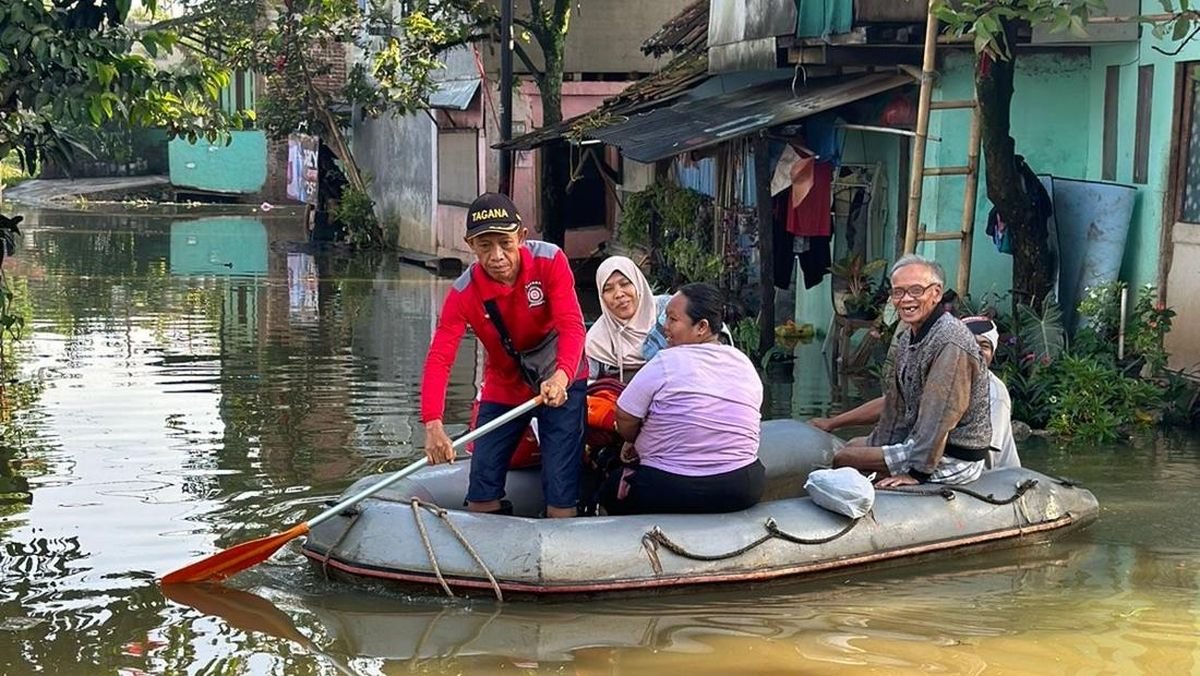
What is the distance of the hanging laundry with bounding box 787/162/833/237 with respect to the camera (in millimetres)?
14016

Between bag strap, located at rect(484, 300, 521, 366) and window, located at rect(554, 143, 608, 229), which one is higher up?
window, located at rect(554, 143, 608, 229)

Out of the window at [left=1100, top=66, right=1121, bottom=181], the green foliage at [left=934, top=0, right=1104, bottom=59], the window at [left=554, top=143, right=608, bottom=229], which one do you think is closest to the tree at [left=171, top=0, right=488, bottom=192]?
the window at [left=554, top=143, right=608, bottom=229]

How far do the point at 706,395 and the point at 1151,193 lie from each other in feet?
18.2

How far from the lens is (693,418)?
7.18 meters

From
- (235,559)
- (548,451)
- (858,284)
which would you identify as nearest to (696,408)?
(548,451)

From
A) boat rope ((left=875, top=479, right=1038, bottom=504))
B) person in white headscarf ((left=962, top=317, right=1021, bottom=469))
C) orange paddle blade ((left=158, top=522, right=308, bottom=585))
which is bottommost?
orange paddle blade ((left=158, top=522, right=308, bottom=585))

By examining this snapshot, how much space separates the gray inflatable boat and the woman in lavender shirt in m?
0.12

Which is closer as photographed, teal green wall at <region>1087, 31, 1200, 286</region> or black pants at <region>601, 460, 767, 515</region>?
black pants at <region>601, 460, 767, 515</region>

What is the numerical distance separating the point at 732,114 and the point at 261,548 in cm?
788

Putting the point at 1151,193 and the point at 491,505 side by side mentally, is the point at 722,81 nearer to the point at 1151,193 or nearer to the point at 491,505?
the point at 1151,193

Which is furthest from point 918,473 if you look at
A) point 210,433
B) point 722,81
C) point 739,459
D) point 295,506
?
point 722,81

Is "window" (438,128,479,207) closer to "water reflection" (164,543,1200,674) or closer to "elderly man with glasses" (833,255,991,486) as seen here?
"elderly man with glasses" (833,255,991,486)

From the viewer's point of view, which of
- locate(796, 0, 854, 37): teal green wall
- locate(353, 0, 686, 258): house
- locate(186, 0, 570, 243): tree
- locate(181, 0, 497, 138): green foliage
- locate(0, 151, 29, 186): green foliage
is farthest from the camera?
locate(0, 151, 29, 186): green foliage

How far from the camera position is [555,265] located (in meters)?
7.26
